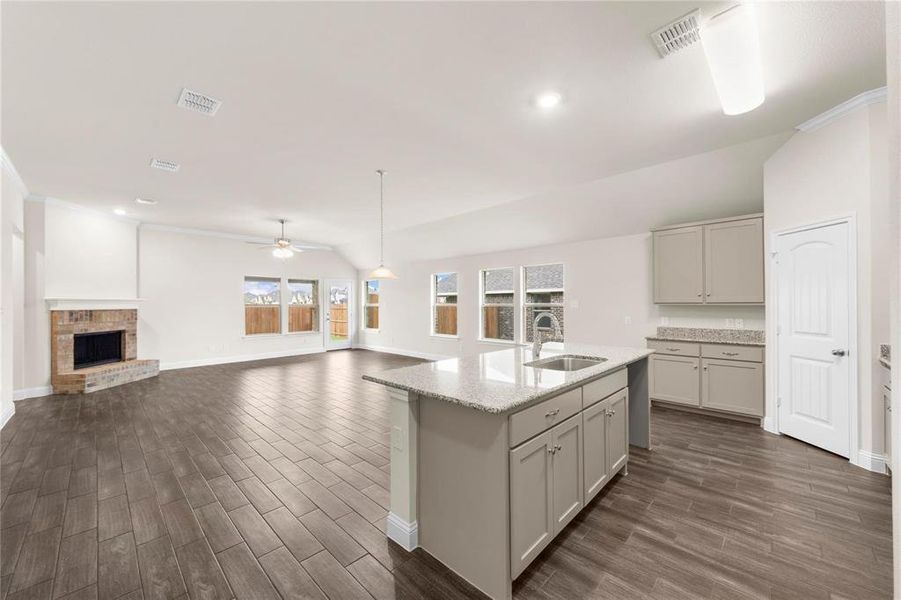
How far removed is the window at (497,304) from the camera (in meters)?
7.34

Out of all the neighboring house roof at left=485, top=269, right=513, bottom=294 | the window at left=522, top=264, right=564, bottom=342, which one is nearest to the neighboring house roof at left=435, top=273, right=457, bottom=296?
the neighboring house roof at left=485, top=269, right=513, bottom=294

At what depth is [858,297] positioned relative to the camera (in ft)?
10.2

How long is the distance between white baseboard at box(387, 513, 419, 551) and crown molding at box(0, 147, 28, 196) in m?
5.16

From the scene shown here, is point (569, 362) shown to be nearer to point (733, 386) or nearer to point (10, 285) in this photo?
point (733, 386)

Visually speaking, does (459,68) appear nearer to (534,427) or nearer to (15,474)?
(534,427)

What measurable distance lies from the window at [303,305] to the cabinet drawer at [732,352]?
8.59 meters

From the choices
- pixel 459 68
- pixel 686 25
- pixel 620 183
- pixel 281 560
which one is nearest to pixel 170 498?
pixel 281 560

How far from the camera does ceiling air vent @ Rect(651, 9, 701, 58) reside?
202 centimetres

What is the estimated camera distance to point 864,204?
303 cm

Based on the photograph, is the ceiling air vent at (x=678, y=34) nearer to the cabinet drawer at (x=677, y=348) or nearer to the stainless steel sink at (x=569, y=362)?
the stainless steel sink at (x=569, y=362)

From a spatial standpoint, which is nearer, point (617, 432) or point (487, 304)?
point (617, 432)

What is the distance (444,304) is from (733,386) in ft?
18.3

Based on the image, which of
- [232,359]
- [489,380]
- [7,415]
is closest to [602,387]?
[489,380]

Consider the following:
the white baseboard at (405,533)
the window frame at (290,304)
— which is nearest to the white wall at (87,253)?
the window frame at (290,304)
